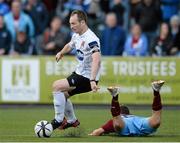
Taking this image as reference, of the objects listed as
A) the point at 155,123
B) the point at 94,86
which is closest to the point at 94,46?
the point at 94,86

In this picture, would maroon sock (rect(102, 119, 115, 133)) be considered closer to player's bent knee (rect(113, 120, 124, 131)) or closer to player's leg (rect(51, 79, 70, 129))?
player's bent knee (rect(113, 120, 124, 131))

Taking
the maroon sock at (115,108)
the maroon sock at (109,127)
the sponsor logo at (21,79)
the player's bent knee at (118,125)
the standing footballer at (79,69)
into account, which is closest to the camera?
the maroon sock at (115,108)

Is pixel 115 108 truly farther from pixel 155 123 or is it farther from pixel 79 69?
pixel 79 69

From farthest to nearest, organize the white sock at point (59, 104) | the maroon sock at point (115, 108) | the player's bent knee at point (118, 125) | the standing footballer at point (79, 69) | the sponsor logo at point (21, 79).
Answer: the sponsor logo at point (21, 79)
the white sock at point (59, 104)
the standing footballer at point (79, 69)
the player's bent knee at point (118, 125)
the maroon sock at point (115, 108)

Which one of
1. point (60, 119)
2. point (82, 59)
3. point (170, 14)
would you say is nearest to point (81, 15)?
point (82, 59)

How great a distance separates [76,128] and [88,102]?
780 centimetres

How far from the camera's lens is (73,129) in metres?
14.0

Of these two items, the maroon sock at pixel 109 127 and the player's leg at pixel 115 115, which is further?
the maroon sock at pixel 109 127

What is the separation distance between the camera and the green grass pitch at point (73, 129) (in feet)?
40.7

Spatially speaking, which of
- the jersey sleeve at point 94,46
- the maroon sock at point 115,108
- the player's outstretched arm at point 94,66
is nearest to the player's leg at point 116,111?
the maroon sock at point 115,108

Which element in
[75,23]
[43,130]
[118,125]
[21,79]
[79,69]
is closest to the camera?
[118,125]

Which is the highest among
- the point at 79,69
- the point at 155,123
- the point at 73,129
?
the point at 79,69

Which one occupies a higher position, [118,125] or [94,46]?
[94,46]

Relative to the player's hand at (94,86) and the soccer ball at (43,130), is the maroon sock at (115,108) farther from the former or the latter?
the soccer ball at (43,130)
